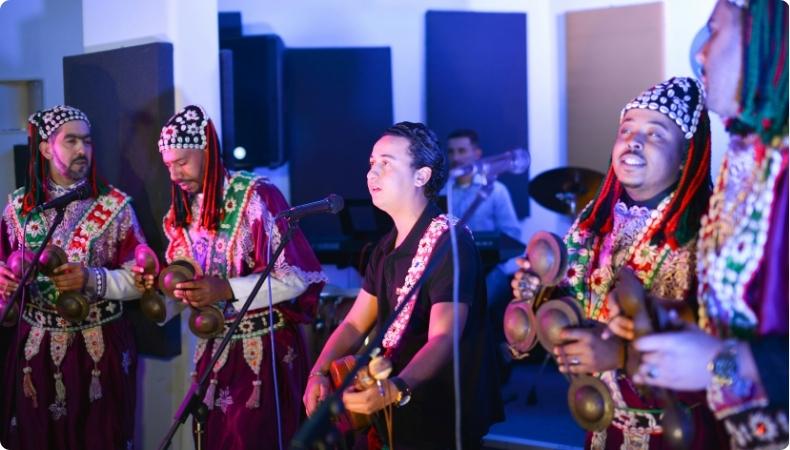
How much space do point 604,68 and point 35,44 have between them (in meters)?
4.38

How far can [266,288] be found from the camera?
153 inches

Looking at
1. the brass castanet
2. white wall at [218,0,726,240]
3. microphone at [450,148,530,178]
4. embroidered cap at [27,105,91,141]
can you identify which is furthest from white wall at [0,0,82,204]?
microphone at [450,148,530,178]

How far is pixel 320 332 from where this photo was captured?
550 centimetres

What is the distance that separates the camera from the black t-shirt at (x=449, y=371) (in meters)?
3.05

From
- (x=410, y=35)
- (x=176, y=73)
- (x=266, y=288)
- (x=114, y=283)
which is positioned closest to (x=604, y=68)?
(x=410, y=35)

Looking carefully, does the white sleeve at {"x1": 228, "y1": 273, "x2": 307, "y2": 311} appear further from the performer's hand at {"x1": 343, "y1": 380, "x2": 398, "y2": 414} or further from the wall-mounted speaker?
the wall-mounted speaker

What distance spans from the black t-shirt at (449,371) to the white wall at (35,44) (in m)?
4.15

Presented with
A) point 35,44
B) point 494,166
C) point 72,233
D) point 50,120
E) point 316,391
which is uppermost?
point 35,44

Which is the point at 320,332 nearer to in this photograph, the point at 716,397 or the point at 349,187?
the point at 349,187

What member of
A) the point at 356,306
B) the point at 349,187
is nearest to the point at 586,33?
the point at 349,187

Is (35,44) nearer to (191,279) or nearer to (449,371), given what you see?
(191,279)

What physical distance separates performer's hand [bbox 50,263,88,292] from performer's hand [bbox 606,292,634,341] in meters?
2.72

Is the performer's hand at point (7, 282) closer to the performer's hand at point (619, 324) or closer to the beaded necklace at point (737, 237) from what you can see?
the performer's hand at point (619, 324)

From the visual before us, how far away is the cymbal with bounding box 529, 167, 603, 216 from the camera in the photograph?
655 cm
